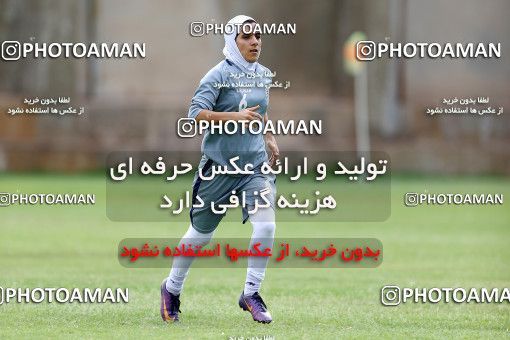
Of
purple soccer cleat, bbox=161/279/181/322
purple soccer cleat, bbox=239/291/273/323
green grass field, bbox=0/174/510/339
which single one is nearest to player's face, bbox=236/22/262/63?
purple soccer cleat, bbox=239/291/273/323

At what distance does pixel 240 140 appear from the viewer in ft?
36.7

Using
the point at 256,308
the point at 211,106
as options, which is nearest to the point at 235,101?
the point at 211,106

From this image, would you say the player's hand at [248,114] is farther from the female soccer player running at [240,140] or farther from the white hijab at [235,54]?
the white hijab at [235,54]

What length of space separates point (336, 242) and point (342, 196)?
8113 mm

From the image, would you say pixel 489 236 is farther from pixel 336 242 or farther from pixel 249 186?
pixel 249 186

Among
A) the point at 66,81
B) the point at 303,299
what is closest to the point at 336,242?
the point at 303,299

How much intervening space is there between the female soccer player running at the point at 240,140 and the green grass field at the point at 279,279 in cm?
71

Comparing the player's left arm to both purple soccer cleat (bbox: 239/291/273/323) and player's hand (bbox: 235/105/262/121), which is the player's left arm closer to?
player's hand (bbox: 235/105/262/121)

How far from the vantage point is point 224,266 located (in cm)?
1812

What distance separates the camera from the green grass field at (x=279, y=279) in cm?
1141

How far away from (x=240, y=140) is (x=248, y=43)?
74 centimetres

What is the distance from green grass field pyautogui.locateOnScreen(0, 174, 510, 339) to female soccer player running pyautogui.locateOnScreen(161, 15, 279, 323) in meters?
0.71

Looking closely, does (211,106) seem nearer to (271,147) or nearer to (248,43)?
(248,43)

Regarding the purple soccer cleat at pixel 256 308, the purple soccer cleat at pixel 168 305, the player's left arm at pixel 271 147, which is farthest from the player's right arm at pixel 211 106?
the purple soccer cleat at pixel 168 305
